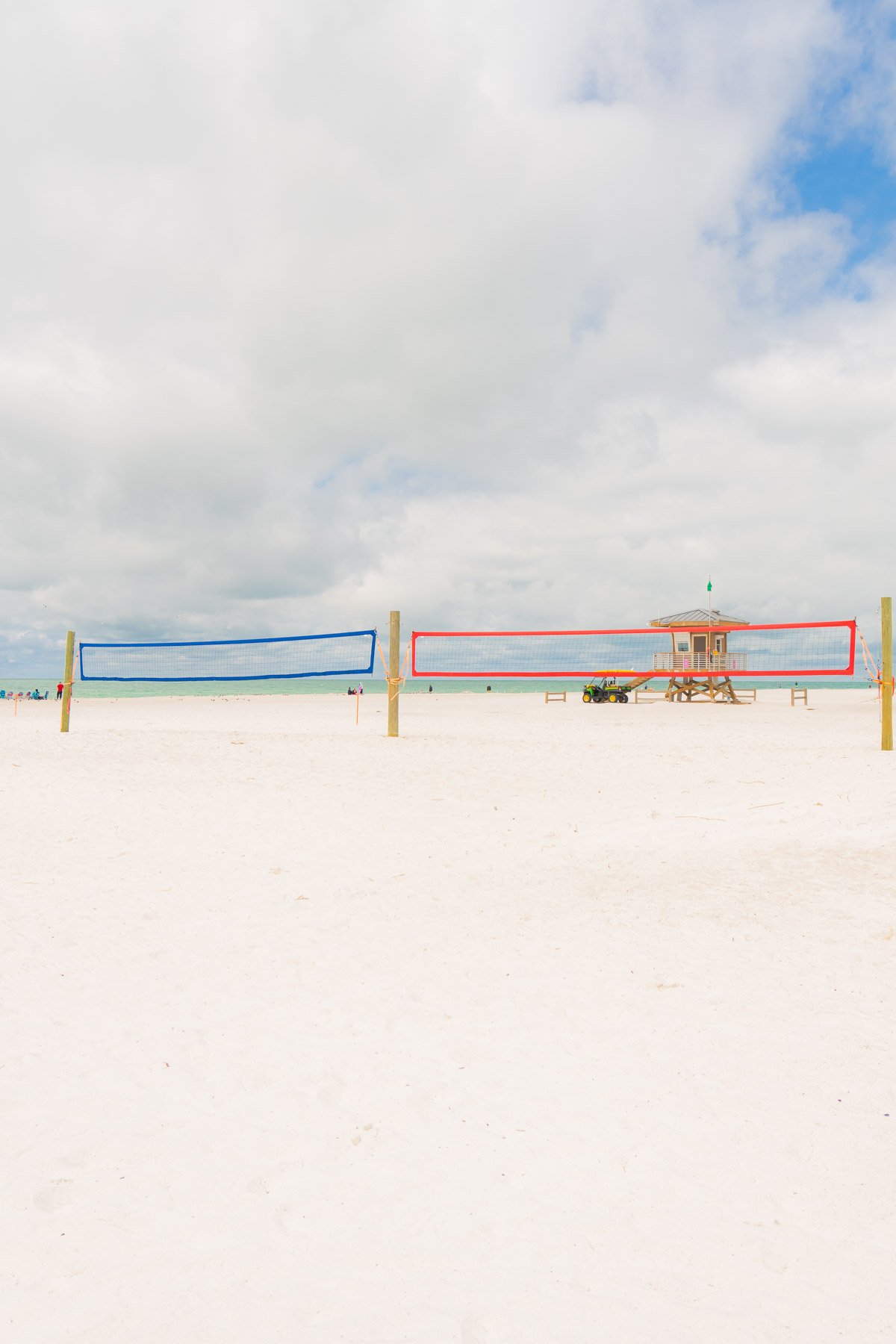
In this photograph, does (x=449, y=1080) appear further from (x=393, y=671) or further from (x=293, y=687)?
(x=293, y=687)

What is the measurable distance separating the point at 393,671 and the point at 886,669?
6.98 metres

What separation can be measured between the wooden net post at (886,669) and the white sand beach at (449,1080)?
4.26 metres

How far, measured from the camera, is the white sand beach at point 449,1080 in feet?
6.04

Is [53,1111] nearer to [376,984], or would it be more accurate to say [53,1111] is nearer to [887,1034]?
[376,984]

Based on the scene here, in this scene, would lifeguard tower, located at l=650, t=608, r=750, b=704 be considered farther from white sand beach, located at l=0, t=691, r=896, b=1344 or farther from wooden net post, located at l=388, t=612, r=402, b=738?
white sand beach, located at l=0, t=691, r=896, b=1344

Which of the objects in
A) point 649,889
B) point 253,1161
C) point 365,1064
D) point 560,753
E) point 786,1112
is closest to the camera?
point 253,1161

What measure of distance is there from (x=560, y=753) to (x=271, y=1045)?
23.4 ft

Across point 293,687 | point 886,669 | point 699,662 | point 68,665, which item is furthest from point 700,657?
point 293,687

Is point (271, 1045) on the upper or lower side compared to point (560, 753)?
lower

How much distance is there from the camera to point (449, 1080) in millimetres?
2799

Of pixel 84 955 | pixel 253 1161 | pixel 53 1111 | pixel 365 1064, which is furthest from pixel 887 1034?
pixel 84 955

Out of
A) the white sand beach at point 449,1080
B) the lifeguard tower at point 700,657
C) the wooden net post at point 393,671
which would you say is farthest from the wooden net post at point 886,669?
the lifeguard tower at point 700,657

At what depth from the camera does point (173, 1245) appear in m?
1.99

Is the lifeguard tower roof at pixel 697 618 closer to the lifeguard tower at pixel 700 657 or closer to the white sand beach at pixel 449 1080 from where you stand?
the lifeguard tower at pixel 700 657
